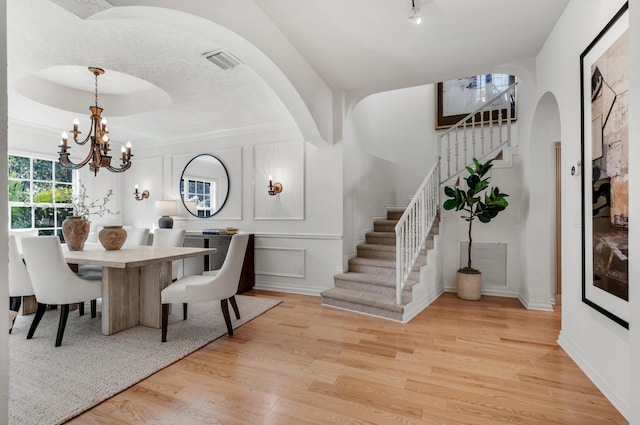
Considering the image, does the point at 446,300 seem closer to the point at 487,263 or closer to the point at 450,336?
the point at 487,263

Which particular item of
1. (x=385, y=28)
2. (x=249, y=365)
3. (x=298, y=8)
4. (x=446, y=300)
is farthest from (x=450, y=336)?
(x=298, y=8)

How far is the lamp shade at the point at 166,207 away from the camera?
5156 mm

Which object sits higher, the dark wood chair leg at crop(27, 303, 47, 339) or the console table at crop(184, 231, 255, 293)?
the console table at crop(184, 231, 255, 293)

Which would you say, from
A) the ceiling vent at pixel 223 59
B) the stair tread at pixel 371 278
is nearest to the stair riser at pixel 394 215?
the stair tread at pixel 371 278

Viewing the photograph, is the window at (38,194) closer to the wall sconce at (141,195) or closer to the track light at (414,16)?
the wall sconce at (141,195)

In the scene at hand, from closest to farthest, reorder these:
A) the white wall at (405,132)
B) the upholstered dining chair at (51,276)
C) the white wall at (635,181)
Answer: the white wall at (635,181), the upholstered dining chair at (51,276), the white wall at (405,132)

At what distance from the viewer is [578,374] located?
7.10 feet

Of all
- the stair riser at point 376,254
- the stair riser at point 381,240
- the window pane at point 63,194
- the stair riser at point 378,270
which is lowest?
the stair riser at point 378,270

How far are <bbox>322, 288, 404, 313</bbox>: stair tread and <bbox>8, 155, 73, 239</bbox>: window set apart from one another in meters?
4.54

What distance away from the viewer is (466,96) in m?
5.48

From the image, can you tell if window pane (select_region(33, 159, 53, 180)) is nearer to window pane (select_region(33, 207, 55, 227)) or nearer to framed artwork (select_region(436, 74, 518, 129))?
window pane (select_region(33, 207, 55, 227))

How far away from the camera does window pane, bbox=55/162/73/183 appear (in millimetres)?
5203

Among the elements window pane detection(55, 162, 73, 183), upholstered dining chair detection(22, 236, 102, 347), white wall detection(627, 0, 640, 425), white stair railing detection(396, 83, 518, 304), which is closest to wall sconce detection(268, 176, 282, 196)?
white stair railing detection(396, 83, 518, 304)

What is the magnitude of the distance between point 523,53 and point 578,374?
2.98 metres
